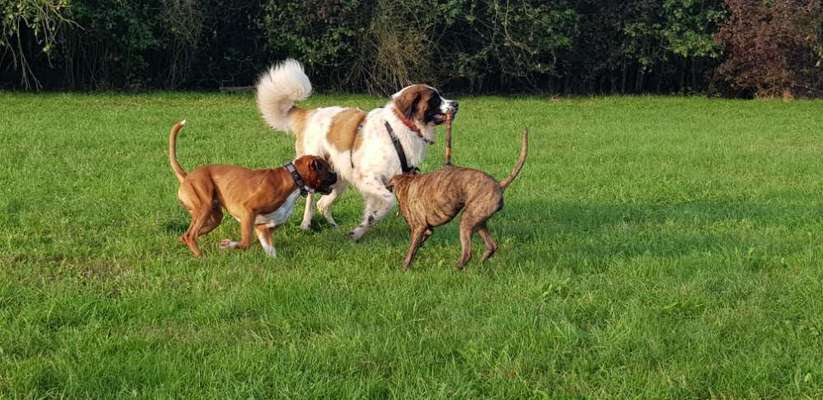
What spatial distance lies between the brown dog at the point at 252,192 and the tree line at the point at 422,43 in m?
19.6

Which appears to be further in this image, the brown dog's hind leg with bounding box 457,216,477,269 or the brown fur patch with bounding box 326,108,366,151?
the brown fur patch with bounding box 326,108,366,151

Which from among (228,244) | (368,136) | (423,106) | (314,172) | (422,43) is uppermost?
(422,43)

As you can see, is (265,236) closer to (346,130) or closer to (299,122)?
(346,130)

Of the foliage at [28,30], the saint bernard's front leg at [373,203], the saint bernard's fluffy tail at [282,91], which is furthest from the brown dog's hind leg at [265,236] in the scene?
the foliage at [28,30]

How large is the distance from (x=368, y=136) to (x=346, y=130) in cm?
25

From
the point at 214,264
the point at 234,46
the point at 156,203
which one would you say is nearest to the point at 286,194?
the point at 214,264

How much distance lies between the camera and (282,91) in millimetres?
8438

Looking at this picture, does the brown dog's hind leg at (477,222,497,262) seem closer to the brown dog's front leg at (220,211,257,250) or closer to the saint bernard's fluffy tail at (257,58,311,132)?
the brown dog's front leg at (220,211,257,250)

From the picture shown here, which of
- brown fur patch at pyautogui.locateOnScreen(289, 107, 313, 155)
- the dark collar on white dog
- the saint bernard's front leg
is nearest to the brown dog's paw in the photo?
the dark collar on white dog

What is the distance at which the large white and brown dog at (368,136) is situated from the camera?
7816mm

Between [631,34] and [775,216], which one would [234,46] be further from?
[775,216]

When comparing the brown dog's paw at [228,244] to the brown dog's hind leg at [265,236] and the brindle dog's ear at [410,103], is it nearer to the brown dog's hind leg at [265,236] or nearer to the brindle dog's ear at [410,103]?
the brown dog's hind leg at [265,236]

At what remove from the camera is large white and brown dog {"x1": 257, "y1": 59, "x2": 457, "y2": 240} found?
7.82 metres

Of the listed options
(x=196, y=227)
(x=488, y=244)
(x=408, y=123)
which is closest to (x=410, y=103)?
(x=408, y=123)
